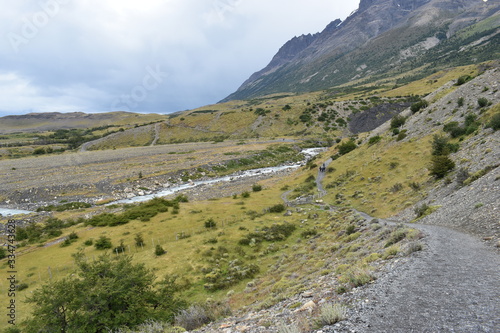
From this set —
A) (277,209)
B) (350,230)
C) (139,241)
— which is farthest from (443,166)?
(139,241)

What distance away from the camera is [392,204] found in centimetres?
2722

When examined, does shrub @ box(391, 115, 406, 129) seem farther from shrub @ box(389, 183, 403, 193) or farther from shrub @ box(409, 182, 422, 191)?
shrub @ box(409, 182, 422, 191)

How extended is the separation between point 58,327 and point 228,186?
49345 millimetres

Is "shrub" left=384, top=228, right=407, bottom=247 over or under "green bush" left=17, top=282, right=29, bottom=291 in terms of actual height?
over

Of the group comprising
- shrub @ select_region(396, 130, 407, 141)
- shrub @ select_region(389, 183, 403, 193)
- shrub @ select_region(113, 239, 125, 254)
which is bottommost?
shrub @ select_region(113, 239, 125, 254)

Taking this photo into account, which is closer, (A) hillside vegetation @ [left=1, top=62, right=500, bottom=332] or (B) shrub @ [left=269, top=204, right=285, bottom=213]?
(A) hillside vegetation @ [left=1, top=62, right=500, bottom=332]

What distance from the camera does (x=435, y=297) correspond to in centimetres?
728

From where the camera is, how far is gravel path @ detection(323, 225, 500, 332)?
613 cm

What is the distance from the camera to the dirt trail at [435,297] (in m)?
6.13

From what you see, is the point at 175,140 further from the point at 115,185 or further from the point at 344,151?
the point at 344,151

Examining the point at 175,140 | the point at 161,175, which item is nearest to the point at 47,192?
the point at 161,175

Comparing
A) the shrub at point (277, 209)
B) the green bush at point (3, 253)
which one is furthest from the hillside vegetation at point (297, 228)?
the green bush at point (3, 253)

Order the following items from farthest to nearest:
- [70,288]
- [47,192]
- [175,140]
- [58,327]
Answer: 1. [175,140]
2. [47,192]
3. [70,288]
4. [58,327]

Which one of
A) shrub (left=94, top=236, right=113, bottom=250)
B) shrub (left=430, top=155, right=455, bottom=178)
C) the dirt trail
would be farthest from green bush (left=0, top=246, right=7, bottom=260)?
shrub (left=430, top=155, right=455, bottom=178)
